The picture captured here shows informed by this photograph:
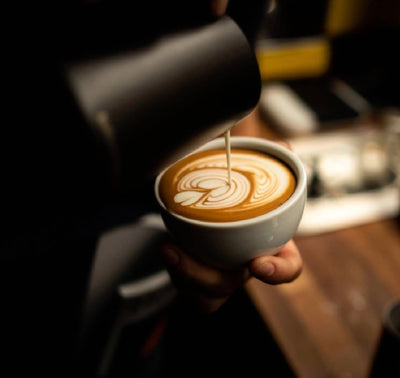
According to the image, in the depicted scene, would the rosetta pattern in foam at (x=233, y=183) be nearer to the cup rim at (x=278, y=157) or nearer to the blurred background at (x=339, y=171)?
the cup rim at (x=278, y=157)

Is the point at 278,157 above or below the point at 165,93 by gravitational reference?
below

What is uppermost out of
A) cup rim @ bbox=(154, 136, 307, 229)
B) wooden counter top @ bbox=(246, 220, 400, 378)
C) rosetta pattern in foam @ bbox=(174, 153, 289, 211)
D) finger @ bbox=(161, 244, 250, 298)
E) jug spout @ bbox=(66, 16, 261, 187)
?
jug spout @ bbox=(66, 16, 261, 187)

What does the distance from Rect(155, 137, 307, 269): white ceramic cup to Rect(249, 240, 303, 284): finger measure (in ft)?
0.04

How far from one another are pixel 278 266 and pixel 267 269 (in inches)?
1.3

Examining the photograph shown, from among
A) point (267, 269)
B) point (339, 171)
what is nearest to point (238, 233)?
point (267, 269)

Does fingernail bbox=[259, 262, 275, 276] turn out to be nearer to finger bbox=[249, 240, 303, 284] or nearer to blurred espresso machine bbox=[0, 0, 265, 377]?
finger bbox=[249, 240, 303, 284]

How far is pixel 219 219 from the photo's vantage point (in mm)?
527

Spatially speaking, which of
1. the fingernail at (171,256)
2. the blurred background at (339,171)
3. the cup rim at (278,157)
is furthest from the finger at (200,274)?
the blurred background at (339,171)

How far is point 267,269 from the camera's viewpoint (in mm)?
552

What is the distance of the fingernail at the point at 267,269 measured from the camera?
547mm

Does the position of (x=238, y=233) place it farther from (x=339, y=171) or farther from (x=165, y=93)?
(x=339, y=171)

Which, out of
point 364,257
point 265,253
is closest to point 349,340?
point 364,257

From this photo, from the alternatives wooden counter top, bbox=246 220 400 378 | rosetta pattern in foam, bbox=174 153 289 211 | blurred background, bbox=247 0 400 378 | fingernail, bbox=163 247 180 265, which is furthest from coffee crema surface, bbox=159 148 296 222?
wooden counter top, bbox=246 220 400 378

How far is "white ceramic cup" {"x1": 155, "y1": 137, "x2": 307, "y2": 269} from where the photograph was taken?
487 millimetres
